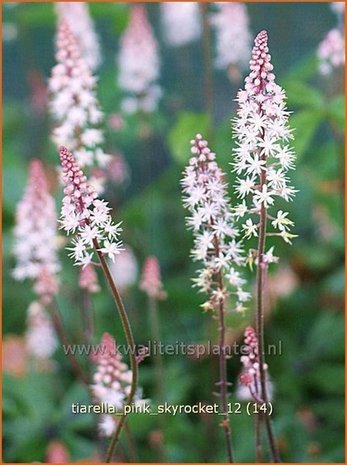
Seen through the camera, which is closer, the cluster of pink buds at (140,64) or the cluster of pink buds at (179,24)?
the cluster of pink buds at (140,64)

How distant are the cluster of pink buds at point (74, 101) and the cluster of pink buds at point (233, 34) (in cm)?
59

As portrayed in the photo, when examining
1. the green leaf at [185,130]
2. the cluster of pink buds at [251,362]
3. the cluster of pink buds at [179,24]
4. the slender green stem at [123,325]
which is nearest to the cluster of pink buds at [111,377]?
the slender green stem at [123,325]

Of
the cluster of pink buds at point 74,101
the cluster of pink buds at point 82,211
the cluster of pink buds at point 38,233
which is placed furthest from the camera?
the cluster of pink buds at point 38,233

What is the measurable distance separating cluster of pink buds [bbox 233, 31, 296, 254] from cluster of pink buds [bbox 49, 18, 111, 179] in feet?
1.35

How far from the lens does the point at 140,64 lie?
6.52ft

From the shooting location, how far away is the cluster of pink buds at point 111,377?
1.18 meters

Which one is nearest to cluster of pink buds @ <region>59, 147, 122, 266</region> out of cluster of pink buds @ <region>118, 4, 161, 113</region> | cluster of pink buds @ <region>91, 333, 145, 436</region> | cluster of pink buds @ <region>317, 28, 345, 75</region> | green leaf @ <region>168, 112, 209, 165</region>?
cluster of pink buds @ <region>91, 333, 145, 436</region>

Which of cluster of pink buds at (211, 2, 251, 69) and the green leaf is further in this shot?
cluster of pink buds at (211, 2, 251, 69)

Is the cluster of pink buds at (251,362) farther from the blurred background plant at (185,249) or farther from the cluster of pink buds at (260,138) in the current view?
the blurred background plant at (185,249)

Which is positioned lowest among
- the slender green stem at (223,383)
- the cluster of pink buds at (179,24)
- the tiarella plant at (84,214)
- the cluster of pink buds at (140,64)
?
the slender green stem at (223,383)

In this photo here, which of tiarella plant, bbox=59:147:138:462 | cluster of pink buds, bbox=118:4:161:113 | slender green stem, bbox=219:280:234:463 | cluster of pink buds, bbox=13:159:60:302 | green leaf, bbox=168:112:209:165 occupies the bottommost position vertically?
slender green stem, bbox=219:280:234:463

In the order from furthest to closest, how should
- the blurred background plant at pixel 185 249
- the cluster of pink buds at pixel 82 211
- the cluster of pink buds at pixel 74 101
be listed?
the blurred background plant at pixel 185 249 < the cluster of pink buds at pixel 74 101 < the cluster of pink buds at pixel 82 211

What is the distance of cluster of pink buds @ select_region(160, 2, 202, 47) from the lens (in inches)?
98.8

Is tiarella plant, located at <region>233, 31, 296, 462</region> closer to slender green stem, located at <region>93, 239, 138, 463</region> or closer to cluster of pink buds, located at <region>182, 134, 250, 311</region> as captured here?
cluster of pink buds, located at <region>182, 134, 250, 311</region>
